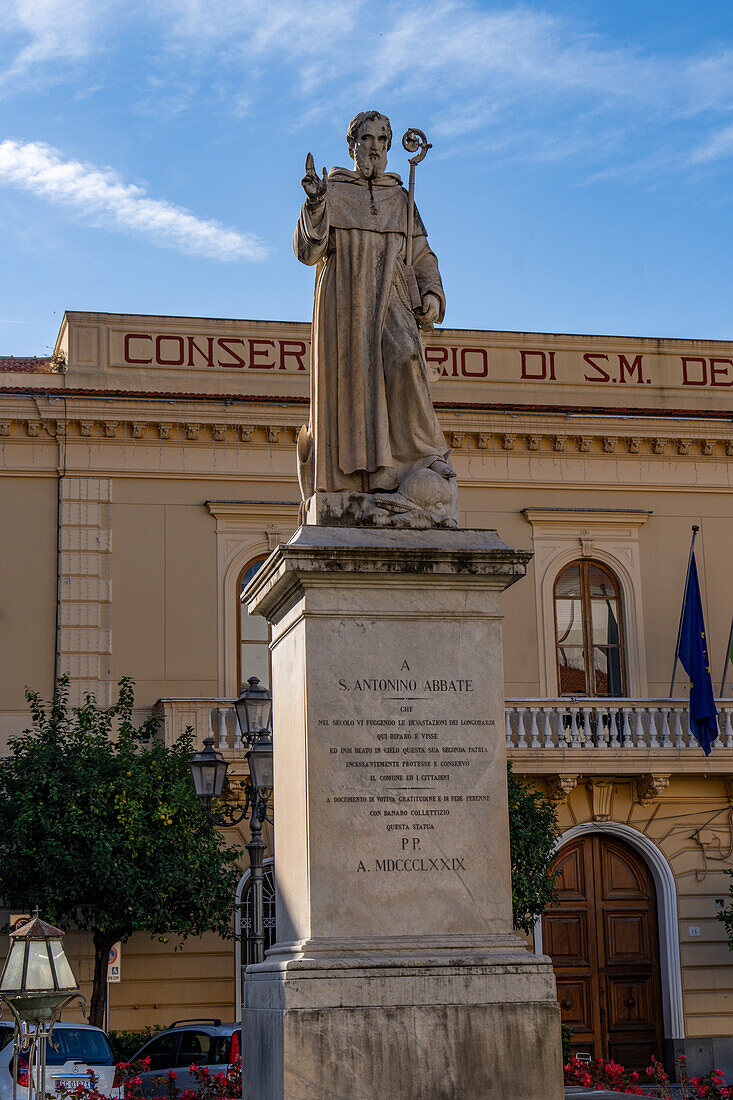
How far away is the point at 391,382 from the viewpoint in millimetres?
8383

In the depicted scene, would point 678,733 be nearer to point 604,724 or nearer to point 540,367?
point 604,724

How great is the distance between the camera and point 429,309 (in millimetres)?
8602

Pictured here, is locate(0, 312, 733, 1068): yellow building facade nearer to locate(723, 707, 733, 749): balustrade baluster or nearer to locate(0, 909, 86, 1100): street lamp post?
locate(723, 707, 733, 749): balustrade baluster

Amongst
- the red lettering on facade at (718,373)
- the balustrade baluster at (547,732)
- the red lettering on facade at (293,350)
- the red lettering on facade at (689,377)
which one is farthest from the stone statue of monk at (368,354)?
the red lettering on facade at (718,373)

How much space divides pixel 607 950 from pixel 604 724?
3390 mm

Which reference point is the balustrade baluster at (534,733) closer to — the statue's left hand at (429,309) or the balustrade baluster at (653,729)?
the balustrade baluster at (653,729)

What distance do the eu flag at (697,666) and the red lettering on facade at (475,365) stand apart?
4868mm

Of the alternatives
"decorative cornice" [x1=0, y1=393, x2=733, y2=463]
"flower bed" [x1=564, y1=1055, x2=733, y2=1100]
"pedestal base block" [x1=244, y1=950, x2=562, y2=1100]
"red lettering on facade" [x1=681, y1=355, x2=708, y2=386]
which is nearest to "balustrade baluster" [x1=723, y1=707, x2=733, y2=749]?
"decorative cornice" [x1=0, y1=393, x2=733, y2=463]

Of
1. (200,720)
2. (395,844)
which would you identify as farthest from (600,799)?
(395,844)

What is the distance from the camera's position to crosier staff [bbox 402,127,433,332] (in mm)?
8602

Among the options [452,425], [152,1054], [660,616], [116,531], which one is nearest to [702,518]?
[660,616]

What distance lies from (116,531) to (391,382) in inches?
652

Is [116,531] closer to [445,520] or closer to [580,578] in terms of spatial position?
[580,578]

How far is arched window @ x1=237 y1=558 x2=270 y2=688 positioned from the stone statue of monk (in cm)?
1586
